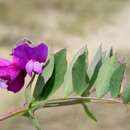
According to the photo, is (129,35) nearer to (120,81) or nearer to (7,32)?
(7,32)

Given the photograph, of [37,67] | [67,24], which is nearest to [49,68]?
[37,67]

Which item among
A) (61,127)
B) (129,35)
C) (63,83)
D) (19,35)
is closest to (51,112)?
(61,127)

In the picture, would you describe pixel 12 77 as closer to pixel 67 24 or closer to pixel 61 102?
pixel 61 102

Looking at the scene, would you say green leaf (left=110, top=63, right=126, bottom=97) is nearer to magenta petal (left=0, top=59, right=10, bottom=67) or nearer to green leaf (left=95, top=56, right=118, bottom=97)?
green leaf (left=95, top=56, right=118, bottom=97)

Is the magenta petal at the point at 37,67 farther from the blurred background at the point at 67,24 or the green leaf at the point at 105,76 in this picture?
the blurred background at the point at 67,24

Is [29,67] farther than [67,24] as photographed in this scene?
No

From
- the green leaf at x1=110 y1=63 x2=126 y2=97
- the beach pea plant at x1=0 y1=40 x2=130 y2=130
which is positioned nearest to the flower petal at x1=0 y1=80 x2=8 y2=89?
the beach pea plant at x1=0 y1=40 x2=130 y2=130
